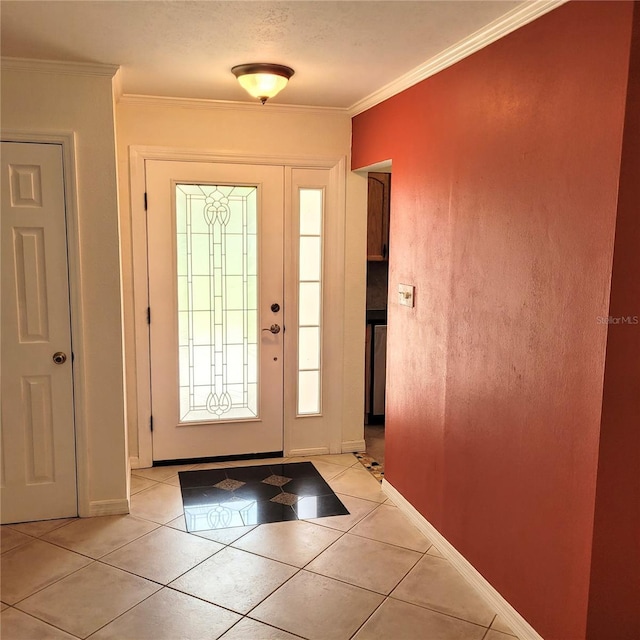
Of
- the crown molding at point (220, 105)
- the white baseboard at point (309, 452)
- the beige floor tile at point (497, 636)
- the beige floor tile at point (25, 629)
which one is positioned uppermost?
the crown molding at point (220, 105)

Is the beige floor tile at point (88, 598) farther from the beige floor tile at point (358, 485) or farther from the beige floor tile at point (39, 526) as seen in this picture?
the beige floor tile at point (358, 485)

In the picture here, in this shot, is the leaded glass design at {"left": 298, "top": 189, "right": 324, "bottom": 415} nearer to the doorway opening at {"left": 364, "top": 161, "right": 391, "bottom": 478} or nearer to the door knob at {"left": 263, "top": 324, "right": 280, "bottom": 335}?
the door knob at {"left": 263, "top": 324, "right": 280, "bottom": 335}

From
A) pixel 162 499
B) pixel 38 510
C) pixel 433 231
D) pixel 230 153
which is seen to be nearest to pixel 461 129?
pixel 433 231

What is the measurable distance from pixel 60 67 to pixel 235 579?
265 cm

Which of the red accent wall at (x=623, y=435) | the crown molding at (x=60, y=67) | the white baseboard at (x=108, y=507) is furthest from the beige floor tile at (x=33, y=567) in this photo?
the crown molding at (x=60, y=67)

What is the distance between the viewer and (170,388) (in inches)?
164

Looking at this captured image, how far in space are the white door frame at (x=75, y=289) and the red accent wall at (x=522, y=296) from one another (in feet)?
5.89

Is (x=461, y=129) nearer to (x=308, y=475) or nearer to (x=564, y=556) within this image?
(x=564, y=556)

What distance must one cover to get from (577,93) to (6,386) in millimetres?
3002

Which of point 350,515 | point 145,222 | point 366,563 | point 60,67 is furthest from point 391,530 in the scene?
point 60,67

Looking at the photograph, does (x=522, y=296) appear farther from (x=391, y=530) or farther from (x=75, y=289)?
(x=75, y=289)

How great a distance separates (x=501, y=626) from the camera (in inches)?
97.6

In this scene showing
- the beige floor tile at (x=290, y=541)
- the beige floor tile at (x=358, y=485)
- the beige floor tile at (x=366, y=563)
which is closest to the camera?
the beige floor tile at (x=366, y=563)

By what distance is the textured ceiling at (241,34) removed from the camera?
237 cm
